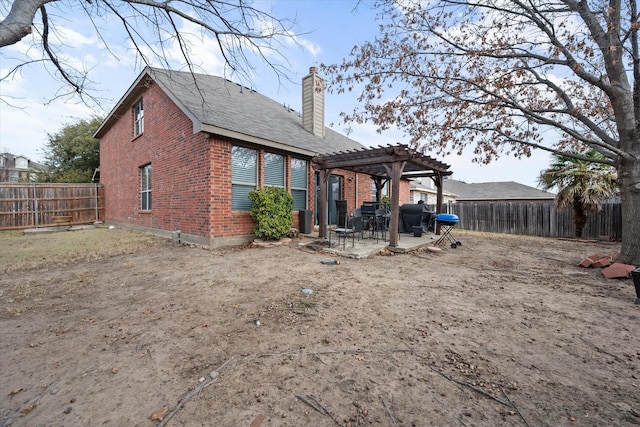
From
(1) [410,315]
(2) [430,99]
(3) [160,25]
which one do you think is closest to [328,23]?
(3) [160,25]

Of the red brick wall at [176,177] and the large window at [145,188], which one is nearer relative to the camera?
the red brick wall at [176,177]

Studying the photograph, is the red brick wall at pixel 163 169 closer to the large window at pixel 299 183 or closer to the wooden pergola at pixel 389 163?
the large window at pixel 299 183

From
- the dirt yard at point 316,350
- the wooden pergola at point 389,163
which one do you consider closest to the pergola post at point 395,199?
the wooden pergola at point 389,163

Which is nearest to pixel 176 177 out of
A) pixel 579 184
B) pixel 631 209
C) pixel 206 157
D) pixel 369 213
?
pixel 206 157

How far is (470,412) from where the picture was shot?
1618 mm

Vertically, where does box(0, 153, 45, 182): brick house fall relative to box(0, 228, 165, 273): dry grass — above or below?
above

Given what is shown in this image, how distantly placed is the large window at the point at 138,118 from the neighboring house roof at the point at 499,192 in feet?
86.8

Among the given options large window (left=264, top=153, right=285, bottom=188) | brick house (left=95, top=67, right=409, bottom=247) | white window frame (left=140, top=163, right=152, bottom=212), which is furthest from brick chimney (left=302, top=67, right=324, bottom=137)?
white window frame (left=140, top=163, right=152, bottom=212)

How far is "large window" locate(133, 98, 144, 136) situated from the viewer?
1038cm

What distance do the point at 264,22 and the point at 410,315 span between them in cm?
460

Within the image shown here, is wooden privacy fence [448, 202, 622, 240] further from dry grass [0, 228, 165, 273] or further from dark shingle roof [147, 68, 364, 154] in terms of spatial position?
dry grass [0, 228, 165, 273]

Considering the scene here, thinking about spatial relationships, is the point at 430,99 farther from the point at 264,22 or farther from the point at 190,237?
the point at 190,237

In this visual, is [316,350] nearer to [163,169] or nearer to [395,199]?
[395,199]

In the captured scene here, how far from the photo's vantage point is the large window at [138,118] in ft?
34.1
